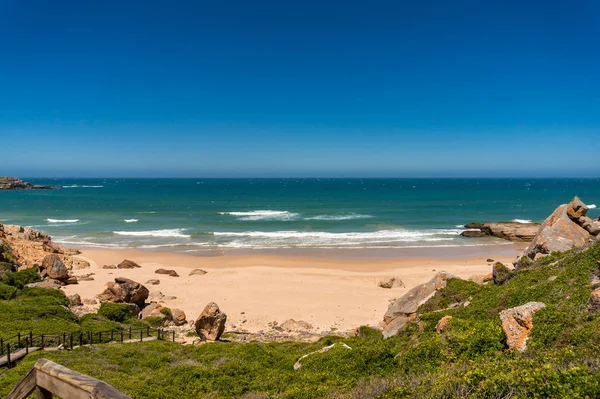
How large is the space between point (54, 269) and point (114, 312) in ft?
31.0

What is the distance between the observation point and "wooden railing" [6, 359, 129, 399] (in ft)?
8.25

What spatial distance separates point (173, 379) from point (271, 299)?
510 inches

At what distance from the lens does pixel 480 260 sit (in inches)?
1267

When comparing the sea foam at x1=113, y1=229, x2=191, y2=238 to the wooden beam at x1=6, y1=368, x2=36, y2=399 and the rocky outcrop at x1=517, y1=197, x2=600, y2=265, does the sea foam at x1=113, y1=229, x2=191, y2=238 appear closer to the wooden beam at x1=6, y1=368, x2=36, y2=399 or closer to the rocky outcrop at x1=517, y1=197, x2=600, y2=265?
the rocky outcrop at x1=517, y1=197, x2=600, y2=265

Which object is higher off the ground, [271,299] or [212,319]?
[212,319]

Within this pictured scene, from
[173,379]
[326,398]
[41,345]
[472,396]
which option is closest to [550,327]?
[472,396]

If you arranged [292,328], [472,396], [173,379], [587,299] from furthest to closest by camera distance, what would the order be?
[292,328] < [173,379] < [587,299] < [472,396]

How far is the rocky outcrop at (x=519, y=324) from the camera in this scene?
23.4ft

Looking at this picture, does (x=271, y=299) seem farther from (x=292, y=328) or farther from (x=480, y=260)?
(x=480, y=260)

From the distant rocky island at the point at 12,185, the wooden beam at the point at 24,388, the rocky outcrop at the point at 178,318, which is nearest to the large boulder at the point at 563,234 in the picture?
the rocky outcrop at the point at 178,318

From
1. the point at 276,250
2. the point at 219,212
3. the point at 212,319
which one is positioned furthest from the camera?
the point at 219,212

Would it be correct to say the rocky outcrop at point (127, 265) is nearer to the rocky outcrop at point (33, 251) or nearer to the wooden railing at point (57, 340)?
the rocky outcrop at point (33, 251)

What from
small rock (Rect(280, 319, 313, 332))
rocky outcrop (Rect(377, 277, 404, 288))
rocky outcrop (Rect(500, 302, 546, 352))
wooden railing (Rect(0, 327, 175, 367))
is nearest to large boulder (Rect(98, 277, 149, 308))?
wooden railing (Rect(0, 327, 175, 367))

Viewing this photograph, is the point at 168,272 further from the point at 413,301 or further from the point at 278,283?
the point at 413,301
